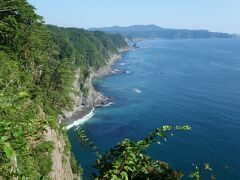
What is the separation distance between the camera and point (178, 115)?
88.1m

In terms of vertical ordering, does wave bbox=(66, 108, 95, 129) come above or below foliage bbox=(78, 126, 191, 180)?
below

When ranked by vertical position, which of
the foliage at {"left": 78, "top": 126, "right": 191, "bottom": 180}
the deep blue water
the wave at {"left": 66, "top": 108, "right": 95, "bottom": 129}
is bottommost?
the wave at {"left": 66, "top": 108, "right": 95, "bottom": 129}

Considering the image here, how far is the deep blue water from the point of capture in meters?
64.8

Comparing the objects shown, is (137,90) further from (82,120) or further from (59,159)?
(59,159)

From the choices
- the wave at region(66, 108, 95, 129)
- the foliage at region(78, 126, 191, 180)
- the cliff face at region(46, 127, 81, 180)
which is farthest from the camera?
the wave at region(66, 108, 95, 129)

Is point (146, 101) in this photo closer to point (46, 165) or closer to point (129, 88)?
point (129, 88)

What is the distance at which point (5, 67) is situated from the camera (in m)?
33.2

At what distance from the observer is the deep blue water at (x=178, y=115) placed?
2549 inches

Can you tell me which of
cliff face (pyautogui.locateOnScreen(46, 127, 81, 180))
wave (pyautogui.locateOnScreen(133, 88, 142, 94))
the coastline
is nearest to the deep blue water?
wave (pyautogui.locateOnScreen(133, 88, 142, 94))

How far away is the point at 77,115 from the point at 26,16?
5261 centimetres

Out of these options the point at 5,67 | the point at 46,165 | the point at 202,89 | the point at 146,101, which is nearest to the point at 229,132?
the point at 146,101

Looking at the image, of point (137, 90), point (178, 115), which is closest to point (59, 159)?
point (178, 115)

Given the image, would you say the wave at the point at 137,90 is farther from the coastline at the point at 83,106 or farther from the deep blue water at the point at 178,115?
the coastline at the point at 83,106

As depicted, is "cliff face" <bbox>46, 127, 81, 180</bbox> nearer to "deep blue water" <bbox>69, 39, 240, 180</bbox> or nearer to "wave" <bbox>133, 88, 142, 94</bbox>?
"deep blue water" <bbox>69, 39, 240, 180</bbox>
